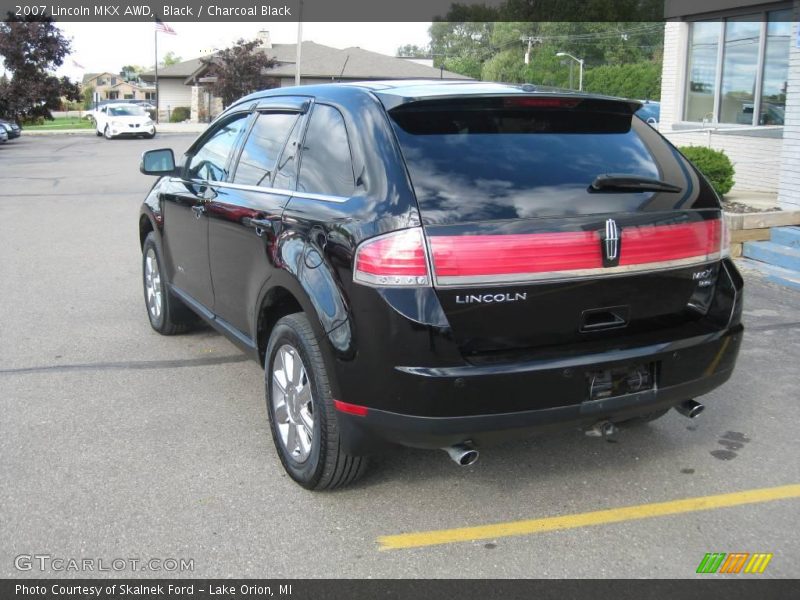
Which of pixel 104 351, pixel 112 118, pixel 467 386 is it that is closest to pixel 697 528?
pixel 467 386

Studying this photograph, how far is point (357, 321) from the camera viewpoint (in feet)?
11.0

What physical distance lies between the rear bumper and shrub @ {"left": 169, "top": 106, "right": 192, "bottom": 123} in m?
58.4

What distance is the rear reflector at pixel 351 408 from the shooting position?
340 cm

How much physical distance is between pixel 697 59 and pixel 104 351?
1260 cm

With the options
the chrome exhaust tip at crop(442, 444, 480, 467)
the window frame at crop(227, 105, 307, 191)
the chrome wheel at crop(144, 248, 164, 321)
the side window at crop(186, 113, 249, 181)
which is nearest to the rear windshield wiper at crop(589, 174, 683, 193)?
the chrome exhaust tip at crop(442, 444, 480, 467)

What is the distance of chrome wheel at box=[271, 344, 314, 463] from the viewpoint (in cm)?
387

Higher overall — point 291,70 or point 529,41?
point 529,41

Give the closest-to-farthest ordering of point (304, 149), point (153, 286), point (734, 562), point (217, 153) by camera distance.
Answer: point (734, 562) < point (304, 149) < point (217, 153) < point (153, 286)

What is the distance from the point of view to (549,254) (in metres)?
3.32

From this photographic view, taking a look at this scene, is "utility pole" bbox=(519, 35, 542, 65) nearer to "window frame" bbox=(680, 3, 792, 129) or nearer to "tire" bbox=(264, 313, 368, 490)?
"window frame" bbox=(680, 3, 792, 129)

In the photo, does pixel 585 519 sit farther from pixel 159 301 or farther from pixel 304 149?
pixel 159 301

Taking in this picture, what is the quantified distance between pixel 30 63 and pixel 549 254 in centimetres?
5193

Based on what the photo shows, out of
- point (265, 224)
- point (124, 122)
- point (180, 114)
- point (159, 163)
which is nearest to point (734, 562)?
point (265, 224)

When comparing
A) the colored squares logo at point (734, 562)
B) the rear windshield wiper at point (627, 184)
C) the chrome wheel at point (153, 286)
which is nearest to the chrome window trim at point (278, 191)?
the rear windshield wiper at point (627, 184)
